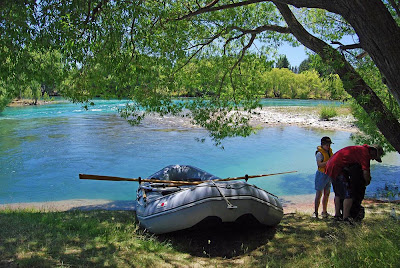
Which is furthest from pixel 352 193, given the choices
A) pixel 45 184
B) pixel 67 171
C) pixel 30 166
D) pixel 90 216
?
pixel 30 166

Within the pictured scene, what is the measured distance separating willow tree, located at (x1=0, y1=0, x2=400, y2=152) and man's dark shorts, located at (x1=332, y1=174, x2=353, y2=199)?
1152mm

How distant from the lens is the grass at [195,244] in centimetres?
356

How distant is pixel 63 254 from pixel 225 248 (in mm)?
2508

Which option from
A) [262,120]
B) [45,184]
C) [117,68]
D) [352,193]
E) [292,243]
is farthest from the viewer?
[262,120]

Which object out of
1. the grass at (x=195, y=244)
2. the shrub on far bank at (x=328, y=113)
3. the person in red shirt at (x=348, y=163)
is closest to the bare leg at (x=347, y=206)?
the person in red shirt at (x=348, y=163)

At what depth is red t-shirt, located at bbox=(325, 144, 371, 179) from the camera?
17.7 feet

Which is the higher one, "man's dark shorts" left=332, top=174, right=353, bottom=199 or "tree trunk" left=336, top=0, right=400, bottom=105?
"tree trunk" left=336, top=0, right=400, bottom=105

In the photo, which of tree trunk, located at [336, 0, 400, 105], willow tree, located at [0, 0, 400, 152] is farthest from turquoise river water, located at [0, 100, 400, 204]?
tree trunk, located at [336, 0, 400, 105]

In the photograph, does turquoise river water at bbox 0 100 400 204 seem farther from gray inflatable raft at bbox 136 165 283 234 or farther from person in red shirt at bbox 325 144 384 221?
person in red shirt at bbox 325 144 384 221

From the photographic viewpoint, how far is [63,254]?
3932 millimetres

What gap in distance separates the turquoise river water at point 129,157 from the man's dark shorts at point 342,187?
17.7 feet

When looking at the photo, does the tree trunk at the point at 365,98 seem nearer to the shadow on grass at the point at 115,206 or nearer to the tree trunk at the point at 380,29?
the tree trunk at the point at 380,29

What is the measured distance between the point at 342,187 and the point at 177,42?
17.3 feet

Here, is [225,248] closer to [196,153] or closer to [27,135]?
[196,153]
